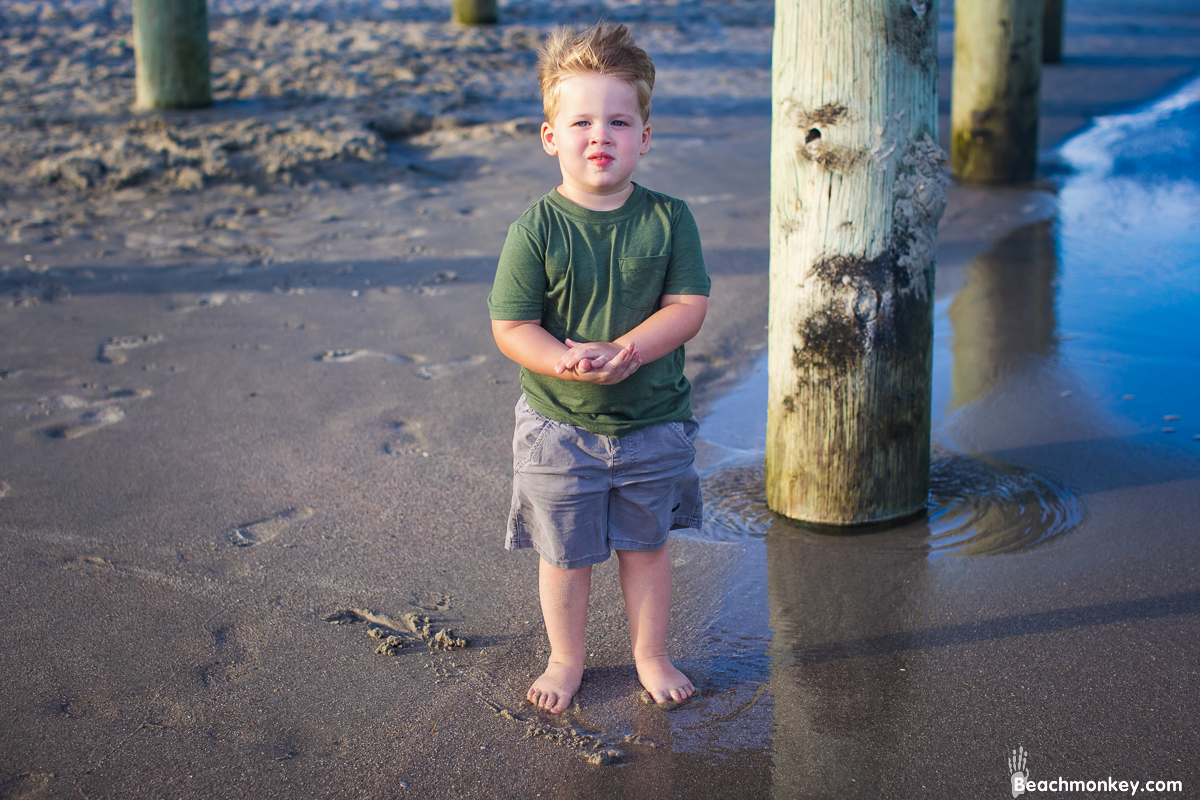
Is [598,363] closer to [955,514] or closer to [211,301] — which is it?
[955,514]

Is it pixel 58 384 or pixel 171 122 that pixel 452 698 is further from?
pixel 171 122

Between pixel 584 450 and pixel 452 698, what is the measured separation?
2.20 ft

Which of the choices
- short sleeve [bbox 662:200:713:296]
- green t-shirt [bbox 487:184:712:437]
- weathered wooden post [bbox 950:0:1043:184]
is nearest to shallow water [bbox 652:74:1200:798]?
green t-shirt [bbox 487:184:712:437]

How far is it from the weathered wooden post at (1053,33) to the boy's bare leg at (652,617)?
13676 mm

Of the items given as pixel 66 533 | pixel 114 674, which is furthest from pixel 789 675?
pixel 66 533

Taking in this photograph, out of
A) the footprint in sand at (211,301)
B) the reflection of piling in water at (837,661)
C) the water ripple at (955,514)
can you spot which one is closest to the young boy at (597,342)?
the reflection of piling in water at (837,661)

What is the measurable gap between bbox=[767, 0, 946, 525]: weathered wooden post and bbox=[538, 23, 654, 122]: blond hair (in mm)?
862

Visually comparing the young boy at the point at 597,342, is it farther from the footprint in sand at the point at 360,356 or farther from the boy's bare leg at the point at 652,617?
the footprint in sand at the point at 360,356

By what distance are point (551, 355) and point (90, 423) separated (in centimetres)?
242

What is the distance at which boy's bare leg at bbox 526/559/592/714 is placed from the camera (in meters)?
2.32

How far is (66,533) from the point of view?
3014 millimetres

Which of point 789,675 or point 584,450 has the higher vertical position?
point 584,450

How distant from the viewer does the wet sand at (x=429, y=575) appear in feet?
7.06

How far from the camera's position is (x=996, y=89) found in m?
7.59
